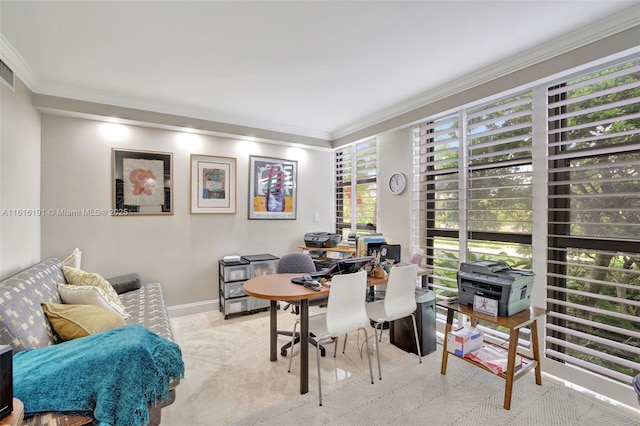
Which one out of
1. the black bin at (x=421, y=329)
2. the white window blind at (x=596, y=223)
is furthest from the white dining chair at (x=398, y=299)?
the white window blind at (x=596, y=223)

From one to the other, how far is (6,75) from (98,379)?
2534mm

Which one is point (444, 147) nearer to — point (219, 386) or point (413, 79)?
point (413, 79)

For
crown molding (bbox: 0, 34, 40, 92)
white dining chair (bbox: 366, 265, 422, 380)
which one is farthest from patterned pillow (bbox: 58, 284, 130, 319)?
white dining chair (bbox: 366, 265, 422, 380)

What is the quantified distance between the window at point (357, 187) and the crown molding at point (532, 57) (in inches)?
32.0

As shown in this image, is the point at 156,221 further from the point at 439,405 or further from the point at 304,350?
the point at 439,405

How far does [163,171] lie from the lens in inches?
141

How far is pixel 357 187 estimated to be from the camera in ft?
14.6

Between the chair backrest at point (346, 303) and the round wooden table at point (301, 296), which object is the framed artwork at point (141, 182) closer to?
the round wooden table at point (301, 296)

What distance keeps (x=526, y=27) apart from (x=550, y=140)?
0.91 m

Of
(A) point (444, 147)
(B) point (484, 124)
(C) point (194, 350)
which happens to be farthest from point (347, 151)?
(C) point (194, 350)

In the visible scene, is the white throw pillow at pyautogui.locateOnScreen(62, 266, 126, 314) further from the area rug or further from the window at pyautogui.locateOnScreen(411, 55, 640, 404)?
the window at pyautogui.locateOnScreen(411, 55, 640, 404)

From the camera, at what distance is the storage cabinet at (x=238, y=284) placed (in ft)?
12.0

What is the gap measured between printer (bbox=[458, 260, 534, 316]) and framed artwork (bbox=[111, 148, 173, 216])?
3.41 metres

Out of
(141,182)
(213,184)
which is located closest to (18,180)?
(141,182)
